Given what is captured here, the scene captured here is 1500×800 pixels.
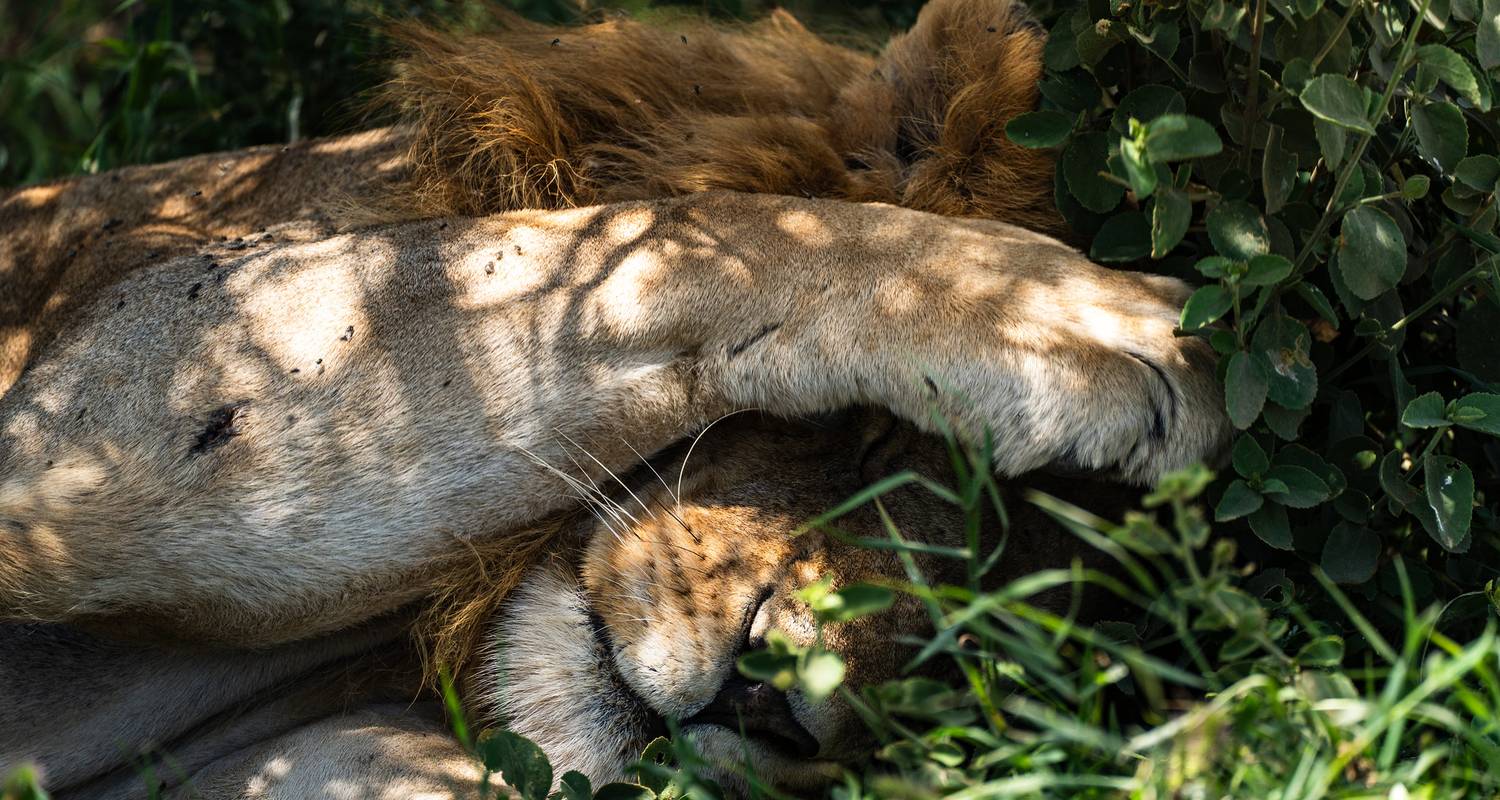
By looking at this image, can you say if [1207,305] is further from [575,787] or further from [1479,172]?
[575,787]

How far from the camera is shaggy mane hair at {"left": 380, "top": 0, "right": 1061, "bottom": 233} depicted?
2443 mm

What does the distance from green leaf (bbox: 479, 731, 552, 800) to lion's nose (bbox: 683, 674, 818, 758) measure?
0.96 ft

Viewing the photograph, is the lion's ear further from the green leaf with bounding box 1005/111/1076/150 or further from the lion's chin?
the lion's chin

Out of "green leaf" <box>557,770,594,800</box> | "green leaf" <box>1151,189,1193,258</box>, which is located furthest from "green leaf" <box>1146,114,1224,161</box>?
"green leaf" <box>557,770,594,800</box>

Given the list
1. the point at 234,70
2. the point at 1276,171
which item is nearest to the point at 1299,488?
the point at 1276,171

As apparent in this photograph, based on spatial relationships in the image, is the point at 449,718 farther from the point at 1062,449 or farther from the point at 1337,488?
the point at 1337,488

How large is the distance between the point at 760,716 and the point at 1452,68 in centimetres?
128

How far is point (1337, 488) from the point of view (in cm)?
201

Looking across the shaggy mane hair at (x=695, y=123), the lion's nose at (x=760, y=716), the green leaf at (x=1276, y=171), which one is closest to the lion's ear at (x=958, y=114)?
the shaggy mane hair at (x=695, y=123)

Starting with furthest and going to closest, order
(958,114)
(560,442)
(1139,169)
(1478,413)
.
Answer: (958,114)
(560,442)
(1478,413)
(1139,169)

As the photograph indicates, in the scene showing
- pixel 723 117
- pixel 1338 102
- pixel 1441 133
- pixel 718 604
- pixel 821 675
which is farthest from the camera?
pixel 723 117

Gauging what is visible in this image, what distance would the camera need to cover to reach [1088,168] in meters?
2.17

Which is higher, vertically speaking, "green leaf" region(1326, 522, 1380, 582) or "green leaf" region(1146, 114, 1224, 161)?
"green leaf" region(1146, 114, 1224, 161)

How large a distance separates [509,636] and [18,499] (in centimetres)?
81
